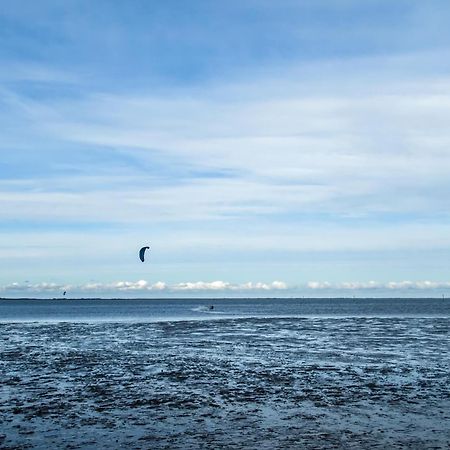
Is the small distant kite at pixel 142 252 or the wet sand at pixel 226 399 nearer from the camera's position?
the wet sand at pixel 226 399

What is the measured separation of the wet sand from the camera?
58.0 ft

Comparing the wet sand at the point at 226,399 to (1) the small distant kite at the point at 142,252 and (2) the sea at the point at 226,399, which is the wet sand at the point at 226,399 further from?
(1) the small distant kite at the point at 142,252

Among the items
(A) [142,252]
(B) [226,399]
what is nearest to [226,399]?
(B) [226,399]

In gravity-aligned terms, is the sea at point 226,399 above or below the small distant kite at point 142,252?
below

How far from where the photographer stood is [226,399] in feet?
77.8

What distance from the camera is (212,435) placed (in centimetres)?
1802

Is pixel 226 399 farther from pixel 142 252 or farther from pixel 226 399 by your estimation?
pixel 142 252

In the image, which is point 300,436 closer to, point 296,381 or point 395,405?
point 395,405

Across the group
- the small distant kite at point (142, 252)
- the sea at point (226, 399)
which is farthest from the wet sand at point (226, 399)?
the small distant kite at point (142, 252)

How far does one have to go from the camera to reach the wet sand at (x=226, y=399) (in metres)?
17.7

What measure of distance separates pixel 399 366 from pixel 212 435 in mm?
18139

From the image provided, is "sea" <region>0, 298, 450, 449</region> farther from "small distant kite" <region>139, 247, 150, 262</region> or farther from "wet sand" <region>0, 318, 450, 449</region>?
"small distant kite" <region>139, 247, 150, 262</region>

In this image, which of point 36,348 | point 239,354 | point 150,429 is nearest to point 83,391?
point 150,429

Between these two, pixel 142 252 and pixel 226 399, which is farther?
pixel 142 252
